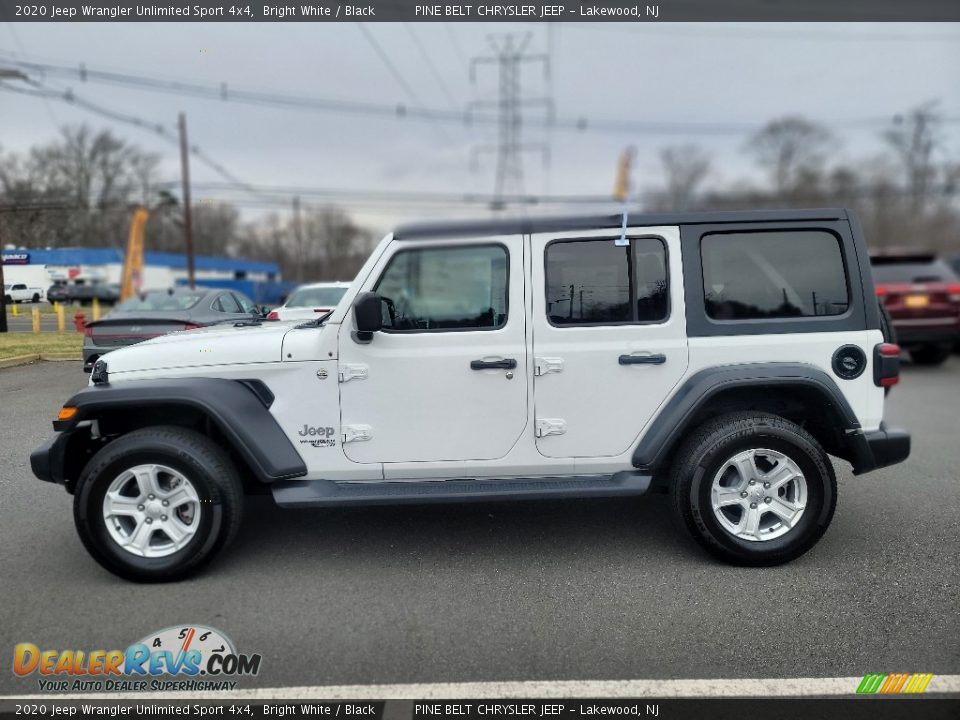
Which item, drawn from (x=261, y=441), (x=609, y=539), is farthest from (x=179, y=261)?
(x=609, y=539)

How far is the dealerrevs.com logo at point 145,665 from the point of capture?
102 inches

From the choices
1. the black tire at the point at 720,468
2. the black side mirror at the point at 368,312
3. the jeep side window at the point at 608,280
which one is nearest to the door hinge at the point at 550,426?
the jeep side window at the point at 608,280

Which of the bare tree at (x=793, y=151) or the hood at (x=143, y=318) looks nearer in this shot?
the hood at (x=143, y=318)

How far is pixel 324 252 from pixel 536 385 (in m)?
1.95

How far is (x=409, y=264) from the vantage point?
363 cm

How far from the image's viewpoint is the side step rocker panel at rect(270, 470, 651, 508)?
3477 mm

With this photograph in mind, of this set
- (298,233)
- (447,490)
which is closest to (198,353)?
(447,490)

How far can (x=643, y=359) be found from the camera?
3568 millimetres

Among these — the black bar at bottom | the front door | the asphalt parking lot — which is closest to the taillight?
the asphalt parking lot

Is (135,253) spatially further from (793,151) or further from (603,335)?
(793,151)

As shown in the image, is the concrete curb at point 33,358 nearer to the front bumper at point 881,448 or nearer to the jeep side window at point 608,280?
the jeep side window at point 608,280

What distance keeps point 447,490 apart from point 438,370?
2.17 ft

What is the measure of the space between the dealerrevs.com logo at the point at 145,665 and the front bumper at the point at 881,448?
3.33 metres

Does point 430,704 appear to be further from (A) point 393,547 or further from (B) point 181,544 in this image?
(B) point 181,544
